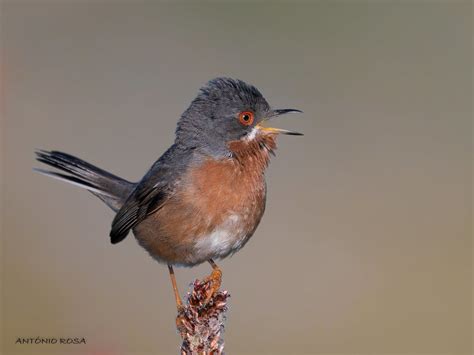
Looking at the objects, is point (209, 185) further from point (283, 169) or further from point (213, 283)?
point (283, 169)

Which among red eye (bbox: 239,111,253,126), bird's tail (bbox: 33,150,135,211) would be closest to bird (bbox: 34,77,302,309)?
red eye (bbox: 239,111,253,126)

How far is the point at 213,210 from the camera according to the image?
5324 millimetres

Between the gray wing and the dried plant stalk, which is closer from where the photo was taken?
the dried plant stalk

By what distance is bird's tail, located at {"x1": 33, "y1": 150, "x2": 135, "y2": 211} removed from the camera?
676 centimetres

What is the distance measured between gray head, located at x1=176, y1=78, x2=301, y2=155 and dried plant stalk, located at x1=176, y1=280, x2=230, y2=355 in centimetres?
165

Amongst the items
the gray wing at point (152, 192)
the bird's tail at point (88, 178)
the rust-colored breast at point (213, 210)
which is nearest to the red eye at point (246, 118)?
the rust-colored breast at point (213, 210)

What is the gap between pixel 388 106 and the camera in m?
13.4

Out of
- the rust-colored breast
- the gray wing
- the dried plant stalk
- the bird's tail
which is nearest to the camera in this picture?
the dried plant stalk

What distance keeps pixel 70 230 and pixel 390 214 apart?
4.75 m

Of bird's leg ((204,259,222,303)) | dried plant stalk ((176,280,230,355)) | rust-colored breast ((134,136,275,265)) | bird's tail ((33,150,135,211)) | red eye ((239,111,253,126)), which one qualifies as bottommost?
dried plant stalk ((176,280,230,355))

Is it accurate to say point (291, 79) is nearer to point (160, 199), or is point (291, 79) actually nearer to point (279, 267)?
point (279, 267)

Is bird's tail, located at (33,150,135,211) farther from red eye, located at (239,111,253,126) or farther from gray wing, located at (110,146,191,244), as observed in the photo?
red eye, located at (239,111,253,126)

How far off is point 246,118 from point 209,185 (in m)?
0.72

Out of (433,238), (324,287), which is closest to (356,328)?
(324,287)
